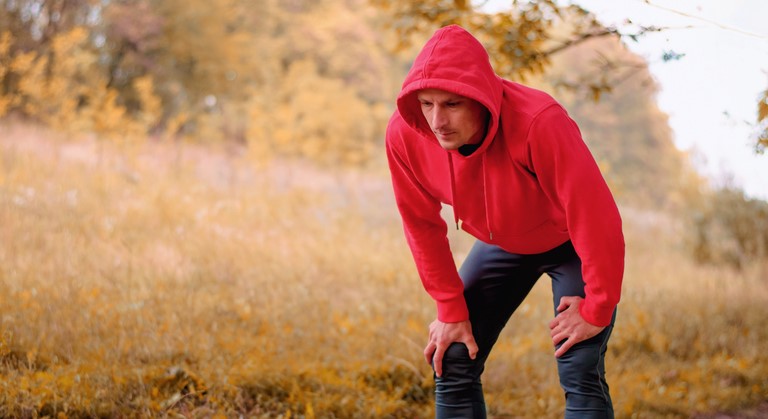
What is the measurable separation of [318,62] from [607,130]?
1287 cm

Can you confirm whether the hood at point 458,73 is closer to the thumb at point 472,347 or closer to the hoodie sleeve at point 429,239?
the hoodie sleeve at point 429,239

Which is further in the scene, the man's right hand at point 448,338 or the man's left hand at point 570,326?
the man's right hand at point 448,338

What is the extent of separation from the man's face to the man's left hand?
0.64m

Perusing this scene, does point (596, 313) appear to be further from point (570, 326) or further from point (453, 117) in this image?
point (453, 117)

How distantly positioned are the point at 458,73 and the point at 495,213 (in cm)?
49

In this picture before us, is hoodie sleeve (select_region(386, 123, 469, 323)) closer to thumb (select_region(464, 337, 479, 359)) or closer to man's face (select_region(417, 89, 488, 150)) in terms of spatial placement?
thumb (select_region(464, 337, 479, 359))

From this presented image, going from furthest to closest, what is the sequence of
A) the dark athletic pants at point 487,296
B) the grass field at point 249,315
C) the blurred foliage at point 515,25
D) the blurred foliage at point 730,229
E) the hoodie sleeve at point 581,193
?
the blurred foliage at point 730,229 < the blurred foliage at point 515,25 < the grass field at point 249,315 < the dark athletic pants at point 487,296 < the hoodie sleeve at point 581,193

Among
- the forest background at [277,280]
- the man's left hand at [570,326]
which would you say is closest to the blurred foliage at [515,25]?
the forest background at [277,280]

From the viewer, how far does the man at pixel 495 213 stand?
6.66ft

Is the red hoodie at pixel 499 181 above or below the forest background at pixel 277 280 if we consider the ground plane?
above

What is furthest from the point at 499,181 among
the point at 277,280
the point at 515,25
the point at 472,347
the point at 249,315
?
the point at 277,280

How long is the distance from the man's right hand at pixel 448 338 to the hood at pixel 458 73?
0.67 metres

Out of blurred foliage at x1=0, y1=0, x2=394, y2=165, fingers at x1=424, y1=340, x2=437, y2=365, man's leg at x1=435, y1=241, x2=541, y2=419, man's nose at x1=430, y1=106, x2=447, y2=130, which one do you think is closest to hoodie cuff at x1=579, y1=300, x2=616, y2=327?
man's leg at x1=435, y1=241, x2=541, y2=419

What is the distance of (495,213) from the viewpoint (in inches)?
90.4
